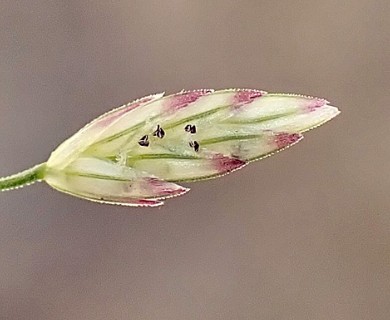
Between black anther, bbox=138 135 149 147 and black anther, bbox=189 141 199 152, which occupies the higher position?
black anther, bbox=138 135 149 147

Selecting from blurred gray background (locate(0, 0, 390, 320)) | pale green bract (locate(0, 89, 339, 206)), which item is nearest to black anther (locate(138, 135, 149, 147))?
pale green bract (locate(0, 89, 339, 206))

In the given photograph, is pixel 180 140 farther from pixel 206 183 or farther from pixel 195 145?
pixel 206 183

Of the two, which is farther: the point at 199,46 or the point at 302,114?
the point at 199,46

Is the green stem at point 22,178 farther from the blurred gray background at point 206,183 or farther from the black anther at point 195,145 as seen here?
the blurred gray background at point 206,183

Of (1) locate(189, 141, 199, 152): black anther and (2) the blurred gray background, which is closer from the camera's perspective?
(1) locate(189, 141, 199, 152): black anther

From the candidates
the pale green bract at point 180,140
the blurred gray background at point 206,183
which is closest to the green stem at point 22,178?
the pale green bract at point 180,140

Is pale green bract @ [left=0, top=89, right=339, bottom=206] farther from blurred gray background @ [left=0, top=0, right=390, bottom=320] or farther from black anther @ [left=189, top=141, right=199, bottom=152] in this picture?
blurred gray background @ [left=0, top=0, right=390, bottom=320]

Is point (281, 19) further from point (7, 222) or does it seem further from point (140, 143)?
point (140, 143)

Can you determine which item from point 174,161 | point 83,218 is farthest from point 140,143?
point 83,218
